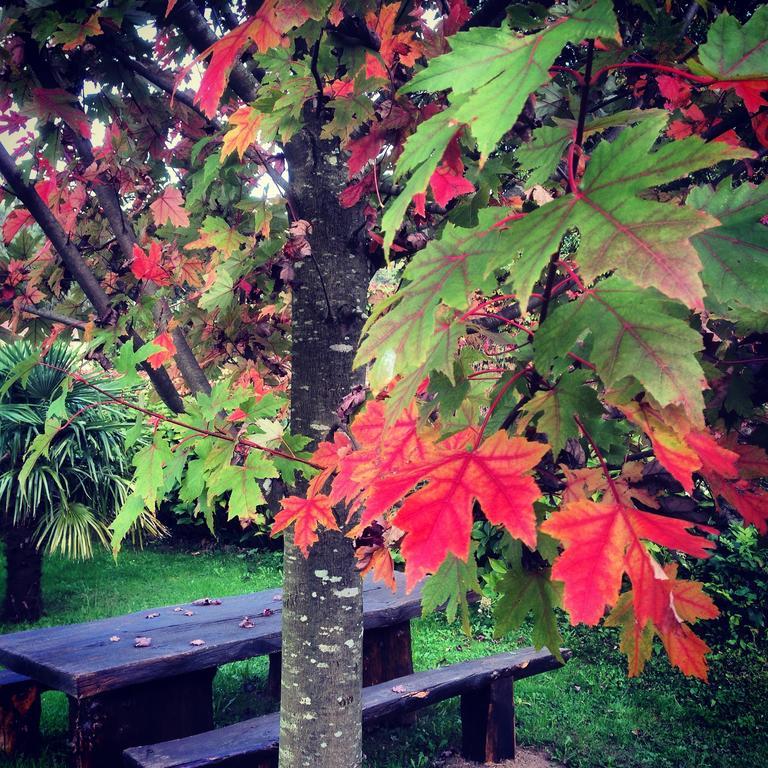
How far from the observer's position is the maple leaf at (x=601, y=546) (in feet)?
2.77

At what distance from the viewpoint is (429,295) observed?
93 cm

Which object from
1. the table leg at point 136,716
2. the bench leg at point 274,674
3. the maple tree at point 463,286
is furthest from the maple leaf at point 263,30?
the bench leg at point 274,674

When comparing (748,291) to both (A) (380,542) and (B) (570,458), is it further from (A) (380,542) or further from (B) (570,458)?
(A) (380,542)

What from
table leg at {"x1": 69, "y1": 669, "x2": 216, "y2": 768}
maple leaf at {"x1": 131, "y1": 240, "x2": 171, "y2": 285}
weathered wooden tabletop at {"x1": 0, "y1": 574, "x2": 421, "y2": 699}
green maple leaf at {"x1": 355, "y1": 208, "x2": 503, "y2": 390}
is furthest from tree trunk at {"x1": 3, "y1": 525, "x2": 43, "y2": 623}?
green maple leaf at {"x1": 355, "y1": 208, "x2": 503, "y2": 390}

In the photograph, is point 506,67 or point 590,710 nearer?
point 506,67

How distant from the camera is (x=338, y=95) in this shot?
72.8 inches

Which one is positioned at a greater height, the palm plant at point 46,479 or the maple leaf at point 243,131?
the maple leaf at point 243,131

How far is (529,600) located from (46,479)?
5863mm

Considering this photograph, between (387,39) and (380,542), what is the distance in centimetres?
119

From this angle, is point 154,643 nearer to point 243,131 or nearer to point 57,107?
point 57,107

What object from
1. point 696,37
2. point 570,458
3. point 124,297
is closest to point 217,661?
point 124,297

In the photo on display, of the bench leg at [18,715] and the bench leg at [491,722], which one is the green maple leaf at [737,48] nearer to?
the bench leg at [491,722]

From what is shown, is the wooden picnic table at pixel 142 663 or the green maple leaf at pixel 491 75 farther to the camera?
the wooden picnic table at pixel 142 663

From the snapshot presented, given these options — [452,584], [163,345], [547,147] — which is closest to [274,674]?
[163,345]
